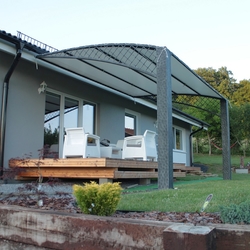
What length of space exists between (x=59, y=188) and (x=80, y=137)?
5.65 ft

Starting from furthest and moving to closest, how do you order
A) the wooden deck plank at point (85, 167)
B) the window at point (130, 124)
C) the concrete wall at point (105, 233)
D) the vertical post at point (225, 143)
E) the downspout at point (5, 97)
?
1. the window at point (130, 124)
2. the vertical post at point (225, 143)
3. the downspout at point (5, 97)
4. the wooden deck plank at point (85, 167)
5. the concrete wall at point (105, 233)

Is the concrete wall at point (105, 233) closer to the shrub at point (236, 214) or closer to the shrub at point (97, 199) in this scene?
the shrub at point (97, 199)

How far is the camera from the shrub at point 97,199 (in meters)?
2.50

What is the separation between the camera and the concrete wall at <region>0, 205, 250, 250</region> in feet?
5.01

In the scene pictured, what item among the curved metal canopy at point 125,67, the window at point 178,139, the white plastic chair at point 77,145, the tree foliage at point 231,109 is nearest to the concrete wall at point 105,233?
the curved metal canopy at point 125,67

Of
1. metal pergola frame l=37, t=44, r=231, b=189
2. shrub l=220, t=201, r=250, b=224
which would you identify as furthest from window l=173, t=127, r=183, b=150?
shrub l=220, t=201, r=250, b=224

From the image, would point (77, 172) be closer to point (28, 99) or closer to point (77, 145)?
point (77, 145)

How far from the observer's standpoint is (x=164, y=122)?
5.20 m

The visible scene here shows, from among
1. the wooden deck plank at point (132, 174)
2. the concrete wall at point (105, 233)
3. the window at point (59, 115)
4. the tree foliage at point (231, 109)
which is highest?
the tree foliage at point (231, 109)

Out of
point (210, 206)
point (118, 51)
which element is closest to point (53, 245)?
point (210, 206)

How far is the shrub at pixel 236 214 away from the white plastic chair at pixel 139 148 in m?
5.37

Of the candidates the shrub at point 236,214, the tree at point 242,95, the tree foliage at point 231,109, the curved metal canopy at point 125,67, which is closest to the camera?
the shrub at point 236,214

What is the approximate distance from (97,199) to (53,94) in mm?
6375

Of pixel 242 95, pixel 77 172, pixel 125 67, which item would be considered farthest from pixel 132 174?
pixel 242 95
